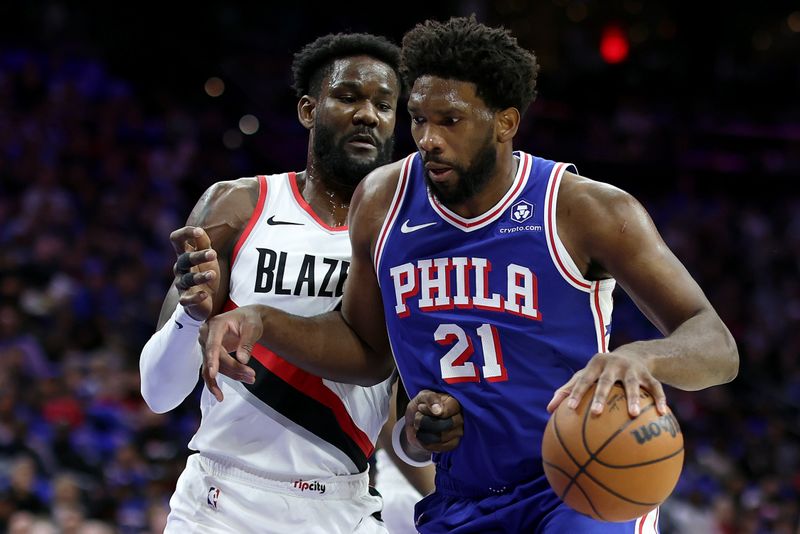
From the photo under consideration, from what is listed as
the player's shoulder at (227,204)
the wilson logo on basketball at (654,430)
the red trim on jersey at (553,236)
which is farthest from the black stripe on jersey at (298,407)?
the wilson logo on basketball at (654,430)

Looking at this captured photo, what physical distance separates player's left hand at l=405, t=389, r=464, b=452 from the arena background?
4.79m

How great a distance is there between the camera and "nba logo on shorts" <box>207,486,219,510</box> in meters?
3.71

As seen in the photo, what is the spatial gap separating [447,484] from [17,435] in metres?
5.42

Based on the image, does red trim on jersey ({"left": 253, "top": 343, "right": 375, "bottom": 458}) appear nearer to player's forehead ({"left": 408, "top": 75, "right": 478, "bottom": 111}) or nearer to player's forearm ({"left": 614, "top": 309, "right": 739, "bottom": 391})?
player's forehead ({"left": 408, "top": 75, "right": 478, "bottom": 111})

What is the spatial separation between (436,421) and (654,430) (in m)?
0.81

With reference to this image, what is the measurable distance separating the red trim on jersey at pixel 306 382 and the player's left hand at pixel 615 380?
140cm

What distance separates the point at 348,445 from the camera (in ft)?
12.8

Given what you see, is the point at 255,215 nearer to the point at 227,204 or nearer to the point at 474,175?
the point at 227,204

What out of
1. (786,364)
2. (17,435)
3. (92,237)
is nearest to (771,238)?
(786,364)

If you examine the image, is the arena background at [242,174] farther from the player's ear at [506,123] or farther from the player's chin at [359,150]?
the player's ear at [506,123]

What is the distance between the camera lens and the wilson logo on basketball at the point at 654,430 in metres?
2.63

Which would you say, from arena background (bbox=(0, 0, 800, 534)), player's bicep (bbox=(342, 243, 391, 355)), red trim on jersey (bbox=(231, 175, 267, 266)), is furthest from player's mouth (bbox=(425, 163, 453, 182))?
arena background (bbox=(0, 0, 800, 534))

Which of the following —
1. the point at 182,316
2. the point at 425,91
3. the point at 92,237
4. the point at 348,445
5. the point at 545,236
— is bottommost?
the point at 92,237

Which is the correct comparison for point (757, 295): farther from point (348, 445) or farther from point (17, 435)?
point (348, 445)
